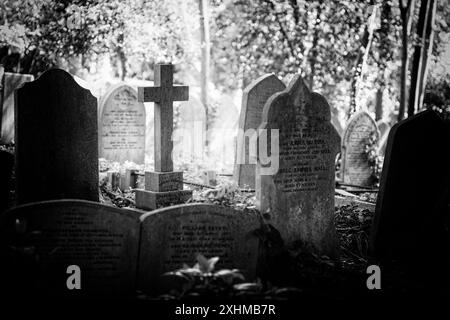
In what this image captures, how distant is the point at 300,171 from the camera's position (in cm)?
649

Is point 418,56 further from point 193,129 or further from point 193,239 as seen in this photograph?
point 193,239

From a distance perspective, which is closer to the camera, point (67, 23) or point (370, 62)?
point (67, 23)

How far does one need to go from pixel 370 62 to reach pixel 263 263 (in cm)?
1169

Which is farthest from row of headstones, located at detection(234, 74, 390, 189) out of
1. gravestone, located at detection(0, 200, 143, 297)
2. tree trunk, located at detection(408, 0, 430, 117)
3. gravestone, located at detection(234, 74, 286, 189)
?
gravestone, located at detection(0, 200, 143, 297)

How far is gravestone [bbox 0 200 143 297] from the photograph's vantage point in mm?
5156

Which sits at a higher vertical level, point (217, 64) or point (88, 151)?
point (217, 64)

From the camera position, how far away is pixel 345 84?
57.7 feet

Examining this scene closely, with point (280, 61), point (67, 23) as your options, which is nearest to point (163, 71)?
point (67, 23)

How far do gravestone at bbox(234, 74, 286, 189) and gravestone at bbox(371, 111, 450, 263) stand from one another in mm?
3137

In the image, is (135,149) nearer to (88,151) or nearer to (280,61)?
(88,151)

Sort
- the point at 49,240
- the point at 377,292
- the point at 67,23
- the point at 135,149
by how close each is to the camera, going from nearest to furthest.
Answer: the point at 49,240 < the point at 377,292 < the point at 135,149 < the point at 67,23

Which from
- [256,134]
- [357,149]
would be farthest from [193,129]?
[256,134]

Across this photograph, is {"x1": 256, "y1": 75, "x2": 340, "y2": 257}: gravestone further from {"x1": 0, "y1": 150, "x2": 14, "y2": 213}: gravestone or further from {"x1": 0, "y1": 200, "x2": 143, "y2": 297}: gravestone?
{"x1": 0, "y1": 150, "x2": 14, "y2": 213}: gravestone

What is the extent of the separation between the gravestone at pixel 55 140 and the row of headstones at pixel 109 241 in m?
1.42
